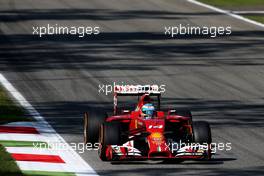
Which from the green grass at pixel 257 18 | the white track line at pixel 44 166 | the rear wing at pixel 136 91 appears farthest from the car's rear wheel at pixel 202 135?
the green grass at pixel 257 18

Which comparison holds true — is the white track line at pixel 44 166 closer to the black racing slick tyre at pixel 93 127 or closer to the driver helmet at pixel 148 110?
the black racing slick tyre at pixel 93 127

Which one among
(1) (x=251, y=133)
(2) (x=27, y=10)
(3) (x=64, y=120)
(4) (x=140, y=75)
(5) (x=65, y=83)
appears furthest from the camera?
(2) (x=27, y=10)

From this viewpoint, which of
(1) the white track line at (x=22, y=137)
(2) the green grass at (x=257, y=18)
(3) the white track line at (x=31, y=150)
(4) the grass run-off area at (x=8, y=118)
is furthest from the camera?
(2) the green grass at (x=257, y=18)

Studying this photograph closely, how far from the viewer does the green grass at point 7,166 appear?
1695 cm

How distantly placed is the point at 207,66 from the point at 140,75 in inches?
114

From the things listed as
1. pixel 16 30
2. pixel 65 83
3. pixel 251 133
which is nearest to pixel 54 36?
pixel 16 30

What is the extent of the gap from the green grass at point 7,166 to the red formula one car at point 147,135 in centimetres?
158

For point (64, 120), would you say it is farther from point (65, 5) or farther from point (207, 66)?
point (65, 5)

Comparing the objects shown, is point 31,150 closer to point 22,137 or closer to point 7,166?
point 22,137

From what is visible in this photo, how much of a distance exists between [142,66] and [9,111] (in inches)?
349

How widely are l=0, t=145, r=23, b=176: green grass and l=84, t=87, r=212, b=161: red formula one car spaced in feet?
5.17

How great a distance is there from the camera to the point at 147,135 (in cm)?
1850

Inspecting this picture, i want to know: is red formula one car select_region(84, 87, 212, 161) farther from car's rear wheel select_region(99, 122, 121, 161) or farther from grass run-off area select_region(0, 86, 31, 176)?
grass run-off area select_region(0, 86, 31, 176)

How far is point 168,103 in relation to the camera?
25156 mm
